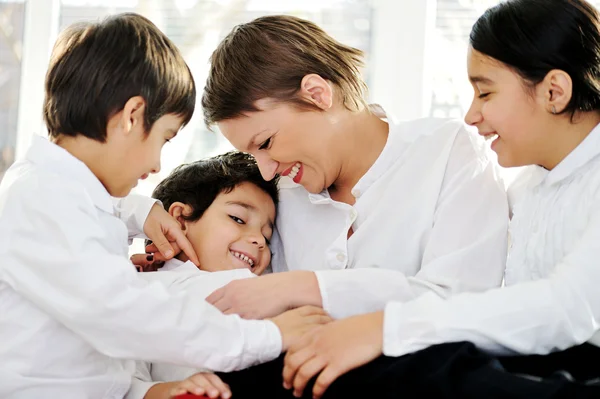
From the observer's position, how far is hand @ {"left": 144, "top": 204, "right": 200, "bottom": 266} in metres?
1.78

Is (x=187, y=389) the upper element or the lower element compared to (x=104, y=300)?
lower

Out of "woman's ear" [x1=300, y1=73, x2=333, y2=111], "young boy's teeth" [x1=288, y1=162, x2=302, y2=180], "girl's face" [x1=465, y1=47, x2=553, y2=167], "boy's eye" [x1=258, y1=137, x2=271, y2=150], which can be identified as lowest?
"young boy's teeth" [x1=288, y1=162, x2=302, y2=180]

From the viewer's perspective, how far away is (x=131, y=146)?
1.51 meters

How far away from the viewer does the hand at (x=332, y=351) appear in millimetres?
1254

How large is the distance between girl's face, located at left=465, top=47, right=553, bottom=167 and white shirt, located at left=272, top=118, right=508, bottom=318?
0.39 feet

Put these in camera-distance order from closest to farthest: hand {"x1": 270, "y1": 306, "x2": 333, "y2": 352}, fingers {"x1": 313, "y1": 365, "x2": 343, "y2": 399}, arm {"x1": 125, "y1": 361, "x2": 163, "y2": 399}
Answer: fingers {"x1": 313, "y1": 365, "x2": 343, "y2": 399}, hand {"x1": 270, "y1": 306, "x2": 333, "y2": 352}, arm {"x1": 125, "y1": 361, "x2": 163, "y2": 399}

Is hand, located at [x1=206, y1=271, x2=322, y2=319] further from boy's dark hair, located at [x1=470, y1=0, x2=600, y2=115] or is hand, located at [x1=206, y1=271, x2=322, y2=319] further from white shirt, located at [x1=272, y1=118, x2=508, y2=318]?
boy's dark hair, located at [x1=470, y1=0, x2=600, y2=115]

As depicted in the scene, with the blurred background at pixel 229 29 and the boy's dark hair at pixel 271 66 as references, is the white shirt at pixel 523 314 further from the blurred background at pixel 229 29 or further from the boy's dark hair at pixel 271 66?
the blurred background at pixel 229 29

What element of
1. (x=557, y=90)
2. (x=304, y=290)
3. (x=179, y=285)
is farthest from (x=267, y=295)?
(x=557, y=90)

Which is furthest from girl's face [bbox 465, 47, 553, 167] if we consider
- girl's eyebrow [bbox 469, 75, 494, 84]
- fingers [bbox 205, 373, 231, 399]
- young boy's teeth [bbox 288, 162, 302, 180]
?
fingers [bbox 205, 373, 231, 399]

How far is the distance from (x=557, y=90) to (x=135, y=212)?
3.24 ft

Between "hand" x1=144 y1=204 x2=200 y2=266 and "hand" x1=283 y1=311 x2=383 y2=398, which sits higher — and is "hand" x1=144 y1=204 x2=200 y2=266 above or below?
below

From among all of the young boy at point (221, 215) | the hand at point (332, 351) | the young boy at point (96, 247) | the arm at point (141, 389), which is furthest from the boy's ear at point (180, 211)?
the hand at point (332, 351)

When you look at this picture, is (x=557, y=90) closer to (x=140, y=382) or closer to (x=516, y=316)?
(x=516, y=316)
